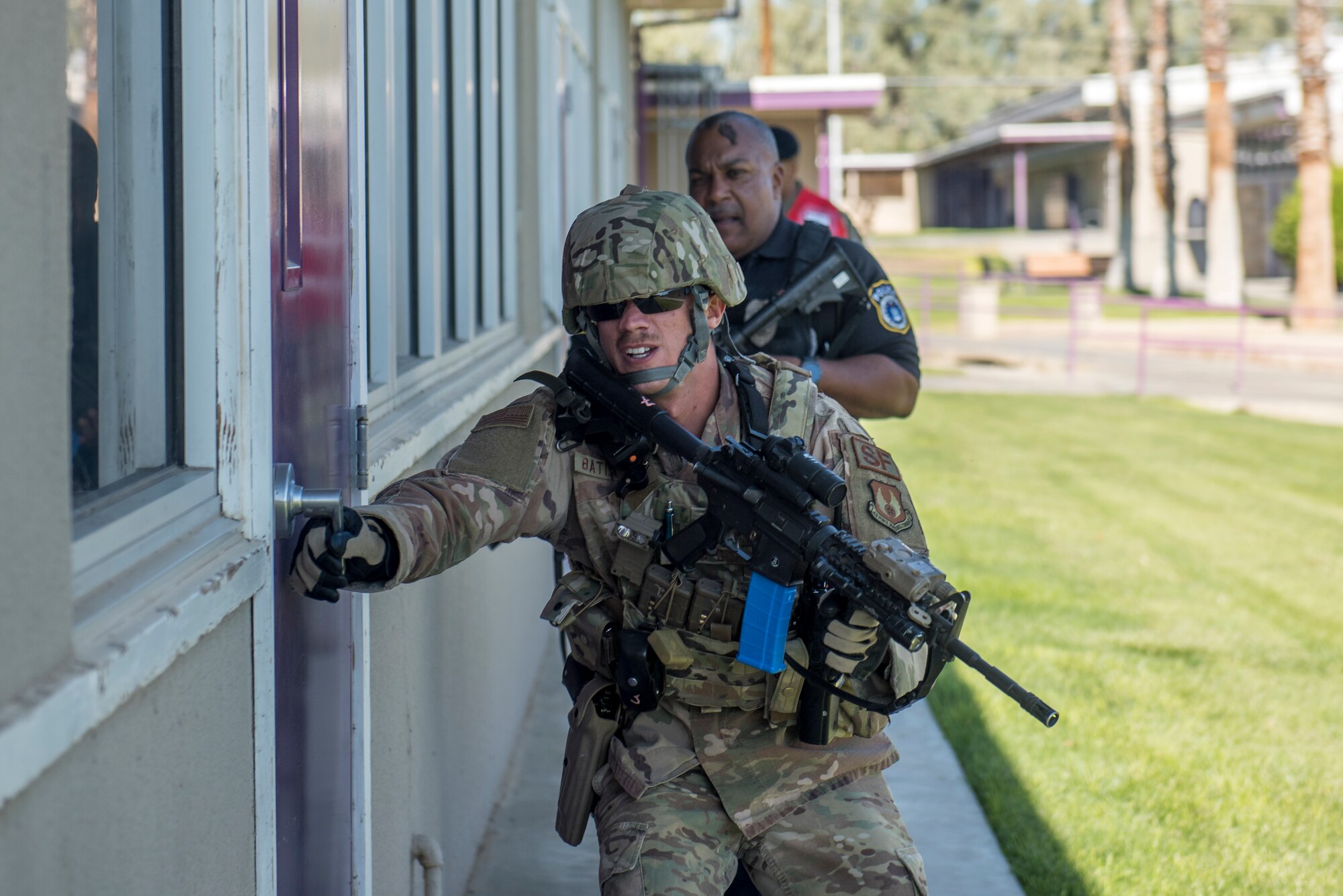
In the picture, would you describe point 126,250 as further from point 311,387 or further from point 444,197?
point 444,197

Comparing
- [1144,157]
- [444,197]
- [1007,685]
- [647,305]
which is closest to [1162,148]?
[1144,157]

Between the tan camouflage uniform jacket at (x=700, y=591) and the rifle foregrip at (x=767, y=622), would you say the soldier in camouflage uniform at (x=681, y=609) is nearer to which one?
the tan camouflage uniform jacket at (x=700, y=591)

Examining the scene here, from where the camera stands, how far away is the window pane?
1560 millimetres

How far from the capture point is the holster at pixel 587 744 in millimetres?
2490

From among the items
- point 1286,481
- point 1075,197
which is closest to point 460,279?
point 1286,481

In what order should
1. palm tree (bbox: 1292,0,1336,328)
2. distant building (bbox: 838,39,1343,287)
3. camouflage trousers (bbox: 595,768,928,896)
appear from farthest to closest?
1. distant building (bbox: 838,39,1343,287)
2. palm tree (bbox: 1292,0,1336,328)
3. camouflage trousers (bbox: 595,768,928,896)

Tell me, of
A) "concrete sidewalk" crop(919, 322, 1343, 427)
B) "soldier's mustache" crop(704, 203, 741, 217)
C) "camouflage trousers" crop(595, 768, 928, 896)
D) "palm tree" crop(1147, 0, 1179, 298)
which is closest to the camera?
"camouflage trousers" crop(595, 768, 928, 896)

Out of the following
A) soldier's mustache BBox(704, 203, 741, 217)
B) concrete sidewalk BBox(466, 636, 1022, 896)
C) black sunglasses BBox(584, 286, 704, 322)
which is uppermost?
soldier's mustache BBox(704, 203, 741, 217)

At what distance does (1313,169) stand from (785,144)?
19.3 meters

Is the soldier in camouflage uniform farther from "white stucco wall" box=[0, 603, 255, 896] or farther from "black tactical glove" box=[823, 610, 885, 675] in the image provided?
"white stucco wall" box=[0, 603, 255, 896]

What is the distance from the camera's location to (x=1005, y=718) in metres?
5.10

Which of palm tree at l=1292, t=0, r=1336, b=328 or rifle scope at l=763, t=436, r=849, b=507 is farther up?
palm tree at l=1292, t=0, r=1336, b=328

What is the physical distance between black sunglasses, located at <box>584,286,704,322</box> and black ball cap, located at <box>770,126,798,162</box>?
2.19 metres

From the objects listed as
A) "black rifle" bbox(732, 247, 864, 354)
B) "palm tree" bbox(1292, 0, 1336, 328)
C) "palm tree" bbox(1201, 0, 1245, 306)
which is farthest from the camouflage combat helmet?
"palm tree" bbox(1201, 0, 1245, 306)
